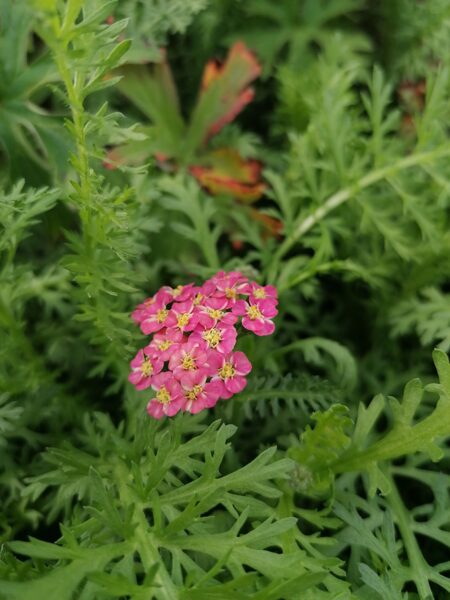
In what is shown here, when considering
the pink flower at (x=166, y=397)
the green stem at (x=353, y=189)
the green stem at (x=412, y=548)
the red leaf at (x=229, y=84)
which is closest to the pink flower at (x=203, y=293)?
the pink flower at (x=166, y=397)

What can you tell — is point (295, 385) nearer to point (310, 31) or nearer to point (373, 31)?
point (310, 31)

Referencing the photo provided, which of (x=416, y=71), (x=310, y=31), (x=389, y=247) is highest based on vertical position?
(x=310, y=31)

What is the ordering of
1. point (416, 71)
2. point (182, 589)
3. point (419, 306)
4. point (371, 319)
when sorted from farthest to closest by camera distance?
point (416, 71), point (371, 319), point (419, 306), point (182, 589)

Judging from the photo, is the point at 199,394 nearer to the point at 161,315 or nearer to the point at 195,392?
the point at 195,392

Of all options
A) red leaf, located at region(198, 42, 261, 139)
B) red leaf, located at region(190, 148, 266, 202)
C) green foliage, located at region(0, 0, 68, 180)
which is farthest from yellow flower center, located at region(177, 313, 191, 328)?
red leaf, located at region(198, 42, 261, 139)

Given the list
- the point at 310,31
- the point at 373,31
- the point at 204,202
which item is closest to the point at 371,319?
the point at 204,202

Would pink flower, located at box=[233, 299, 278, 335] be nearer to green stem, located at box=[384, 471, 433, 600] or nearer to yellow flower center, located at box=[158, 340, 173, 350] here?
yellow flower center, located at box=[158, 340, 173, 350]

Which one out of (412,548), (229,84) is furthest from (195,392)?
(229,84)
